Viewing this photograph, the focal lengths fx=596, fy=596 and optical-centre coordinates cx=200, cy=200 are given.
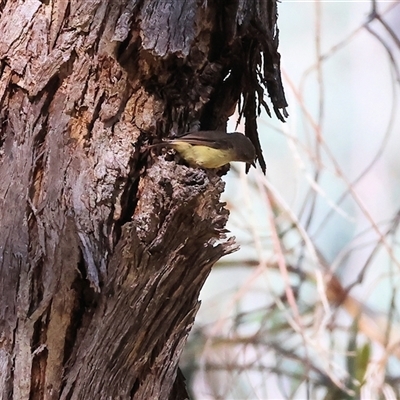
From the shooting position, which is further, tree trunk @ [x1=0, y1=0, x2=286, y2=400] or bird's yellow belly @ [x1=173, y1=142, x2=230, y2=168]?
bird's yellow belly @ [x1=173, y1=142, x2=230, y2=168]

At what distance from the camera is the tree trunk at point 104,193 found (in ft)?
2.39

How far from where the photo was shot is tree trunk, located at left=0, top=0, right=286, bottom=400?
2.39ft

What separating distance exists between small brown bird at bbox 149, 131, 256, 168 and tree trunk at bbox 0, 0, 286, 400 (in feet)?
0.11

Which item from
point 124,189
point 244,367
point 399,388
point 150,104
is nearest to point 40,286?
point 124,189

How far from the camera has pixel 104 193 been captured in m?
0.77

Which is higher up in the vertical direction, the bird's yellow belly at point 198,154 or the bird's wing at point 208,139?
the bird's wing at point 208,139

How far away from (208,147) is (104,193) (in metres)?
0.16

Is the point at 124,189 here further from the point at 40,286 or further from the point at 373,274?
the point at 373,274

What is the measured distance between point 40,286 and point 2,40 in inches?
13.3

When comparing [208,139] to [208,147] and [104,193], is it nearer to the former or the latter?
[208,147]

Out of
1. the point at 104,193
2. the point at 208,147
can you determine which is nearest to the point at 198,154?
the point at 208,147

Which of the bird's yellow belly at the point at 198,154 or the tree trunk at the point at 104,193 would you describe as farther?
the bird's yellow belly at the point at 198,154

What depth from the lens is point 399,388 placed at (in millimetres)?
1850

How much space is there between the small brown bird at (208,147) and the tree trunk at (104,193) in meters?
0.03
